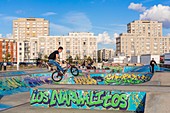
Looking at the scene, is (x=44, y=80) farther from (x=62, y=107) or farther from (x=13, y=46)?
(x=13, y=46)

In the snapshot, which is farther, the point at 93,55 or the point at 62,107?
the point at 93,55

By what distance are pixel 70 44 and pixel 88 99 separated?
550 feet

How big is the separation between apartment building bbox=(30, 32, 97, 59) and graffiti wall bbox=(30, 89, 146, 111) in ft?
526

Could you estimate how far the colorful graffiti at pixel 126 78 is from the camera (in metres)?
20.3

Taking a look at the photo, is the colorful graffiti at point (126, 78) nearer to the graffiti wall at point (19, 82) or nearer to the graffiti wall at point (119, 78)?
the graffiti wall at point (119, 78)

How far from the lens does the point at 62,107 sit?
10.6 m

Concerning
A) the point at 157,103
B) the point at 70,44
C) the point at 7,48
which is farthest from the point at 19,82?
the point at 70,44

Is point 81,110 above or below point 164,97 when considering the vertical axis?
below

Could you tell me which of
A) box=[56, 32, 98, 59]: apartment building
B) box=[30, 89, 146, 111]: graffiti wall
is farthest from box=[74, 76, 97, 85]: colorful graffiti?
box=[56, 32, 98, 59]: apartment building

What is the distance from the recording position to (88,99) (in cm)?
1031

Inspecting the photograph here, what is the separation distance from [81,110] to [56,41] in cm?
17013

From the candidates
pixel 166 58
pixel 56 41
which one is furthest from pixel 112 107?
pixel 56 41

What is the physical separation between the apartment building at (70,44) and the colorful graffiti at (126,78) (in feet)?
493

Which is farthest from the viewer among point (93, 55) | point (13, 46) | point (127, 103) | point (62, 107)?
point (93, 55)
